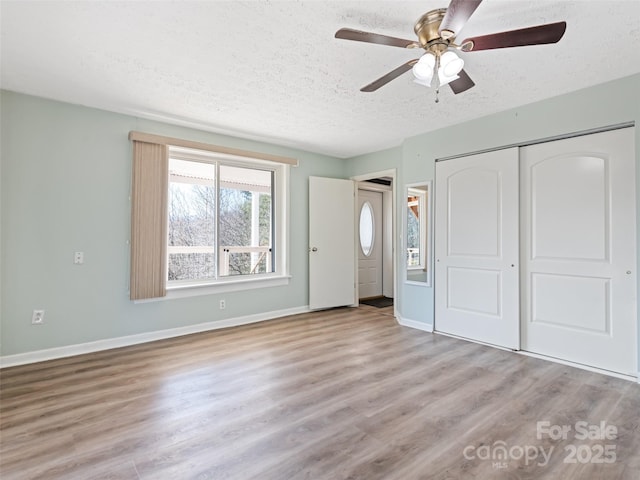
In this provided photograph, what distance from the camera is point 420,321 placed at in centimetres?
416

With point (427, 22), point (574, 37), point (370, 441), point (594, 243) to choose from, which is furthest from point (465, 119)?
point (370, 441)

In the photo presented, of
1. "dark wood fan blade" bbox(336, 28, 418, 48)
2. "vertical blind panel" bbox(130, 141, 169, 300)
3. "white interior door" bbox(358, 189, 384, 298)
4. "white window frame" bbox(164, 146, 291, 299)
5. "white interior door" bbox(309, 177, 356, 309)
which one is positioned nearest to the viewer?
"dark wood fan blade" bbox(336, 28, 418, 48)

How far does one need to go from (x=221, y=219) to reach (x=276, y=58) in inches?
91.9

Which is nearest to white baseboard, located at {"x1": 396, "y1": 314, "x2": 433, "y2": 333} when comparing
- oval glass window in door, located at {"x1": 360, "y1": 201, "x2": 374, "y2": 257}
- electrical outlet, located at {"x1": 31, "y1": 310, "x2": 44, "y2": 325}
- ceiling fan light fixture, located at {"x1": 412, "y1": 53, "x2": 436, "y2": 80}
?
oval glass window in door, located at {"x1": 360, "y1": 201, "x2": 374, "y2": 257}

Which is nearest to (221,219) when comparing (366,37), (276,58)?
(276,58)

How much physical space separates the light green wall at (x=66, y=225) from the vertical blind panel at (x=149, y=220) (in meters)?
0.10

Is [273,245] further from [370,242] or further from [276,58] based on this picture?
[276,58]

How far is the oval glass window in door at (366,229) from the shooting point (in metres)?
6.36

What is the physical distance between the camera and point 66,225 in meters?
3.13

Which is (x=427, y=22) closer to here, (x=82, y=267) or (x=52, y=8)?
(x=52, y=8)

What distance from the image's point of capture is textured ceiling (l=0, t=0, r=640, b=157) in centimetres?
191

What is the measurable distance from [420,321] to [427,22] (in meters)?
3.31

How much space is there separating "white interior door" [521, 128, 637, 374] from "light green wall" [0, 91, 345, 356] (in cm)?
387

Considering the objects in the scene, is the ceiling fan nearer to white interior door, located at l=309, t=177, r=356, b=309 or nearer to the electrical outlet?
white interior door, located at l=309, t=177, r=356, b=309
